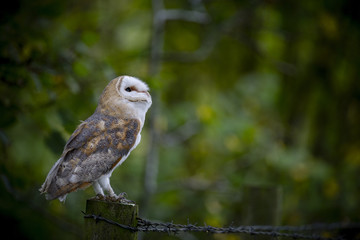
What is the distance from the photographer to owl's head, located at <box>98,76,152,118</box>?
192cm

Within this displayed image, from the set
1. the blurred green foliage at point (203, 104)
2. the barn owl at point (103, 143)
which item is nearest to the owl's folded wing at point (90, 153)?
the barn owl at point (103, 143)

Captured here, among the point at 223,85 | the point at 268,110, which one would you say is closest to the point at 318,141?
the point at 268,110

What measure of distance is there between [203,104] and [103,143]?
160 inches

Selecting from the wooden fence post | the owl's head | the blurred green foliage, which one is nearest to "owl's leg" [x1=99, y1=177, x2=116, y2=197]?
the wooden fence post

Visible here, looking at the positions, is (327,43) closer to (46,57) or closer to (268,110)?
(268,110)

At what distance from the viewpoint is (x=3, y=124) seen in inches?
102

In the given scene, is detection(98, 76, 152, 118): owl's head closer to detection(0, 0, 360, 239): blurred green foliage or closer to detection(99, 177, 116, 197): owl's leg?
detection(99, 177, 116, 197): owl's leg

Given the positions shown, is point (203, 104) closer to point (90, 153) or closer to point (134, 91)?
point (134, 91)

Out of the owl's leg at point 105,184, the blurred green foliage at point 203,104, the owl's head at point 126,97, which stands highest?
the blurred green foliage at point 203,104

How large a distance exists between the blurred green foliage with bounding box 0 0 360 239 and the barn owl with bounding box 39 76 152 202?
53 cm

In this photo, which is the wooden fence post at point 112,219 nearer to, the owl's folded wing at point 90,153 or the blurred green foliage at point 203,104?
the owl's folded wing at point 90,153

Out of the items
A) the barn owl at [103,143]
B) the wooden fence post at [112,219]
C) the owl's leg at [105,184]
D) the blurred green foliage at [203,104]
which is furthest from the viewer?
the blurred green foliage at [203,104]

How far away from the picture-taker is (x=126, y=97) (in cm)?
193

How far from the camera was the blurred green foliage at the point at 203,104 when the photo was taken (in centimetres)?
301
